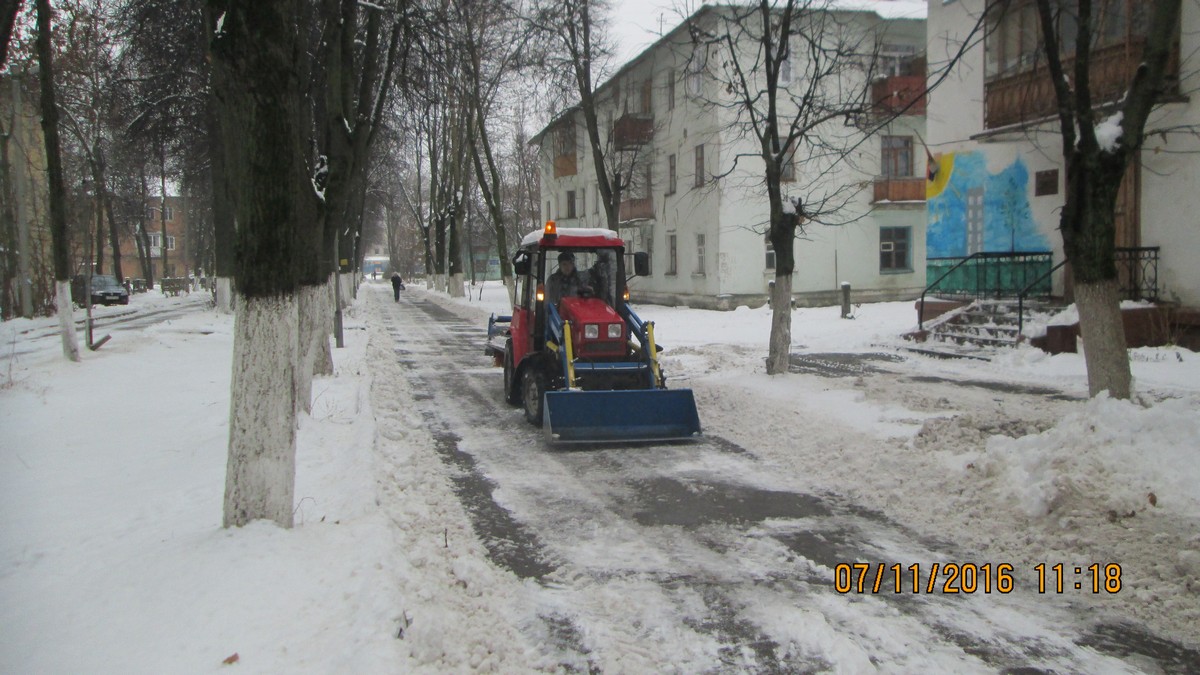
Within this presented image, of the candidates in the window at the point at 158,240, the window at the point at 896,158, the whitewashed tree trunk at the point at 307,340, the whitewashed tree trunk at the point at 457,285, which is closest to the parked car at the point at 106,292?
the whitewashed tree trunk at the point at 457,285

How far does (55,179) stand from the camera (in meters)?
15.4

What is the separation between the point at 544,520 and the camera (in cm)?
641

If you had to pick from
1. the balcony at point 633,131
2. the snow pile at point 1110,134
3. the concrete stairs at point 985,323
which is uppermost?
the balcony at point 633,131

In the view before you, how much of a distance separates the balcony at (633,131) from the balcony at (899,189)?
9.15 m

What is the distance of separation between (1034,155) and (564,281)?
11.8 meters

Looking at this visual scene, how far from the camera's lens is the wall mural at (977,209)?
1800 cm

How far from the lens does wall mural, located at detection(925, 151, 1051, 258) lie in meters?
18.0

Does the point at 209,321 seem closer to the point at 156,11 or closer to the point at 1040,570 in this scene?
the point at 156,11

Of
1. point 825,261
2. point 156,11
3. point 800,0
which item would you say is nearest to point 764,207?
point 825,261

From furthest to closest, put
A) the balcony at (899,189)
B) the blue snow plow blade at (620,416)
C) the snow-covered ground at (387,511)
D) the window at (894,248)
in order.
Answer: the window at (894,248), the balcony at (899,189), the blue snow plow blade at (620,416), the snow-covered ground at (387,511)

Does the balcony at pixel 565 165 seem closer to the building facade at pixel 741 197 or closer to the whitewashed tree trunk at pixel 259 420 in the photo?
the building facade at pixel 741 197

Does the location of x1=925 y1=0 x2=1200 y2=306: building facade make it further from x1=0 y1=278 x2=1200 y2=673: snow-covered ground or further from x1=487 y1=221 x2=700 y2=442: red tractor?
x1=487 y1=221 x2=700 y2=442: red tractor

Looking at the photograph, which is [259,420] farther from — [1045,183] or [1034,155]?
[1034,155]

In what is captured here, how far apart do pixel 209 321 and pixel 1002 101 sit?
864 inches
